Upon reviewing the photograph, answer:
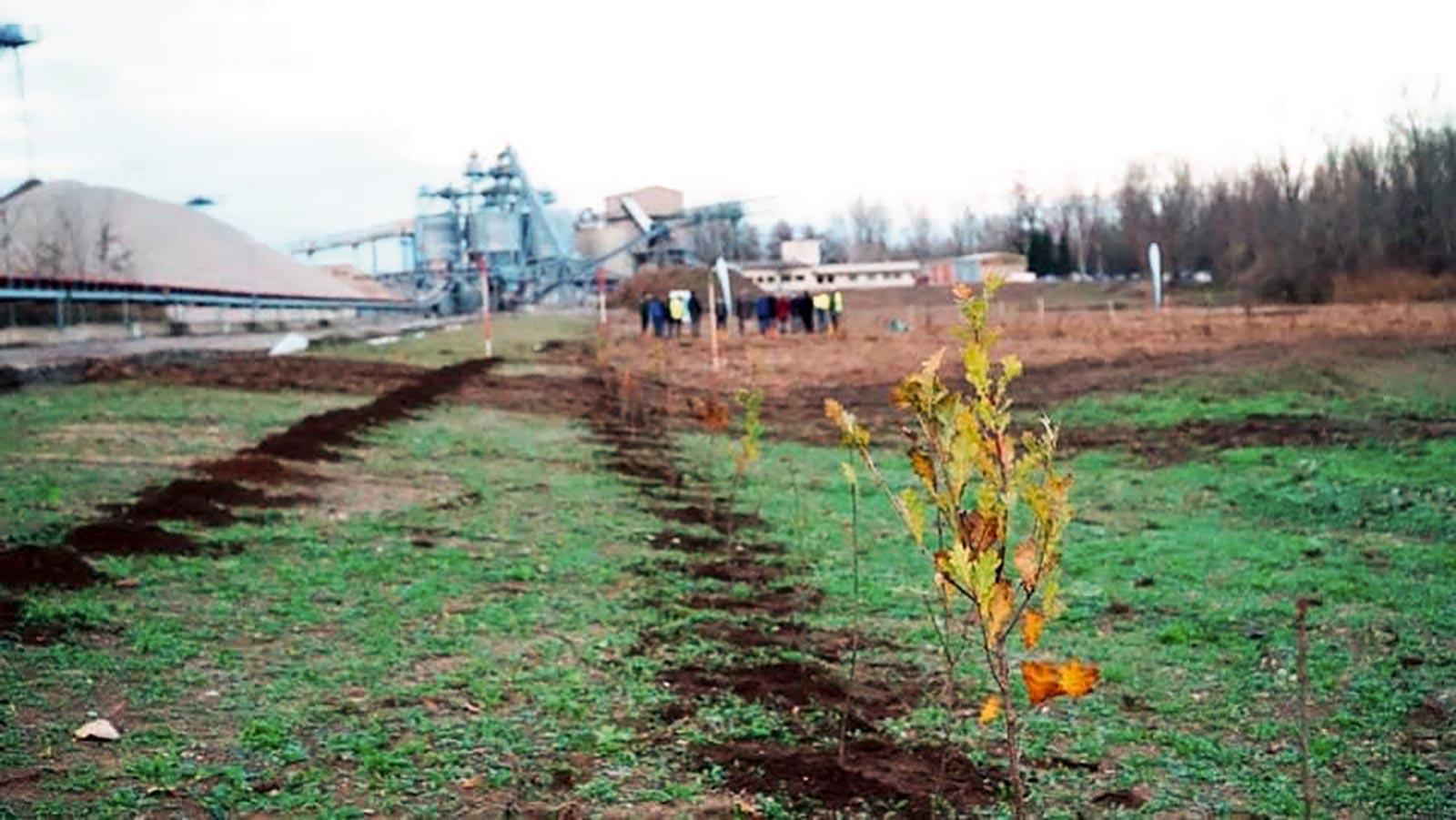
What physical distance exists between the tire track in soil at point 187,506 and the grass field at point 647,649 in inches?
6.9

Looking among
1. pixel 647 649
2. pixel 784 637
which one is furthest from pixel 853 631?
pixel 647 649

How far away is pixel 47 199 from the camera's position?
202 ft

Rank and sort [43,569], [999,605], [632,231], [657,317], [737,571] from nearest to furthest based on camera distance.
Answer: [999,605] < [43,569] < [737,571] < [657,317] < [632,231]

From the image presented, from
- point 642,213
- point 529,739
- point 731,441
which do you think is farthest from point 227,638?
point 642,213

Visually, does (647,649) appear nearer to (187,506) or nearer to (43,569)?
(43,569)

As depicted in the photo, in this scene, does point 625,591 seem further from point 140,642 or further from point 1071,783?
point 1071,783

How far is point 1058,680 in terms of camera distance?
3.23 m

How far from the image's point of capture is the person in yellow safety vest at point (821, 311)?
45.1 metres

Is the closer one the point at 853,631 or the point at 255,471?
the point at 853,631

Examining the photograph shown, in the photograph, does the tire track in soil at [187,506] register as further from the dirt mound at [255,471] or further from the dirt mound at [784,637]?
the dirt mound at [784,637]

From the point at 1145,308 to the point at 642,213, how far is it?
5806 cm

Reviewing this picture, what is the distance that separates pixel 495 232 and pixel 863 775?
320 ft

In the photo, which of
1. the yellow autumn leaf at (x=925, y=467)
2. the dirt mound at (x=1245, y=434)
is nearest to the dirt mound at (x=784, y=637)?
the yellow autumn leaf at (x=925, y=467)

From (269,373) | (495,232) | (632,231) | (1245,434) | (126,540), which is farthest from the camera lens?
(632,231)
